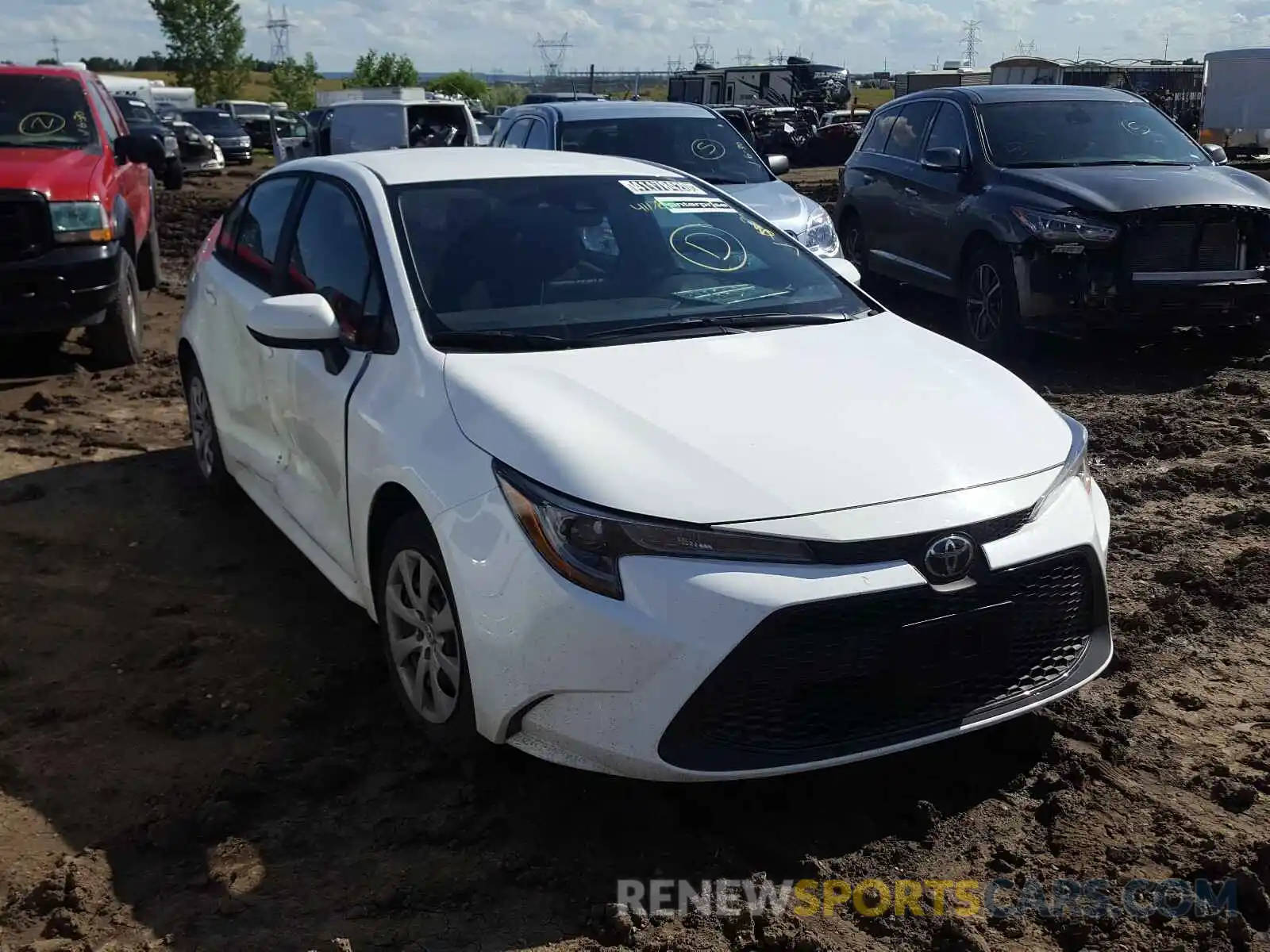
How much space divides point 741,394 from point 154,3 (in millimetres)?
76309

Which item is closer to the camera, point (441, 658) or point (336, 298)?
point (441, 658)

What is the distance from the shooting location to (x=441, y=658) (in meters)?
3.35

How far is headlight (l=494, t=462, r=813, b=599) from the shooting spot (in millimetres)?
2836

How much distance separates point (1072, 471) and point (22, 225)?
22.3ft

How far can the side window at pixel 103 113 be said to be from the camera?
9.18m

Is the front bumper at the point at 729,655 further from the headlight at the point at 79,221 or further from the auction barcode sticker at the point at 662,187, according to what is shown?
the headlight at the point at 79,221

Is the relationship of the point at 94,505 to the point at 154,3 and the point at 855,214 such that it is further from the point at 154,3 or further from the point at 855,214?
the point at 154,3

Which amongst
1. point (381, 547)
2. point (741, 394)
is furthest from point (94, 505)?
point (741, 394)

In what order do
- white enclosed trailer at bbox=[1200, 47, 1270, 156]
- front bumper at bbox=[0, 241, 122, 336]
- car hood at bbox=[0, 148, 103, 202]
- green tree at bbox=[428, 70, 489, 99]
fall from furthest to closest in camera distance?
1. green tree at bbox=[428, 70, 489, 99]
2. white enclosed trailer at bbox=[1200, 47, 1270, 156]
3. car hood at bbox=[0, 148, 103, 202]
4. front bumper at bbox=[0, 241, 122, 336]

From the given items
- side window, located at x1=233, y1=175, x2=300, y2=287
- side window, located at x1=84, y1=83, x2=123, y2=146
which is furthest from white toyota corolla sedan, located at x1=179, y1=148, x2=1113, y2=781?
side window, located at x1=84, y1=83, x2=123, y2=146

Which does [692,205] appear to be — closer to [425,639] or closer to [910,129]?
[425,639]

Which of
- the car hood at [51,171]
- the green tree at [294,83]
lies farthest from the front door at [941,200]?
the green tree at [294,83]

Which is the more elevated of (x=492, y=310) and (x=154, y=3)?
(x=154, y=3)

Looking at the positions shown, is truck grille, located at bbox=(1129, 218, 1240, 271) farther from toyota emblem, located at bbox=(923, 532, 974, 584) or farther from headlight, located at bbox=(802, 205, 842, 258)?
toyota emblem, located at bbox=(923, 532, 974, 584)
